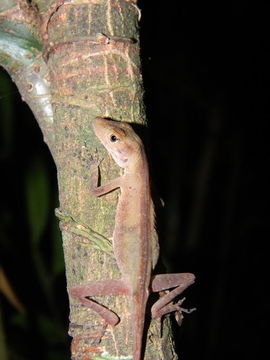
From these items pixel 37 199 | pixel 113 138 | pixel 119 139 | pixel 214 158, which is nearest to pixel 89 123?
pixel 113 138

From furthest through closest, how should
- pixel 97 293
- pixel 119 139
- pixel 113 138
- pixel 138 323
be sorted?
pixel 119 139, pixel 113 138, pixel 138 323, pixel 97 293

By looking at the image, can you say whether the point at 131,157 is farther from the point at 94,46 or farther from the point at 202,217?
the point at 202,217

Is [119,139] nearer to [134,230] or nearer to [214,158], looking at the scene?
[134,230]

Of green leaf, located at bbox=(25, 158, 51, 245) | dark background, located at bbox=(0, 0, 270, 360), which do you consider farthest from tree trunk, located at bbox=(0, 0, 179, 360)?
dark background, located at bbox=(0, 0, 270, 360)

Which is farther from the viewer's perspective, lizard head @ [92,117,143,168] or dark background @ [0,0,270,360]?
dark background @ [0,0,270,360]

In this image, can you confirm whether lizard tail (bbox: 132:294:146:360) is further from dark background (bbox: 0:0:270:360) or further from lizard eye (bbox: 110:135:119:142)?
dark background (bbox: 0:0:270:360)

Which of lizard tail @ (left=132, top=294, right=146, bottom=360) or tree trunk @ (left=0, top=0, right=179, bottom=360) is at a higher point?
tree trunk @ (left=0, top=0, right=179, bottom=360)
